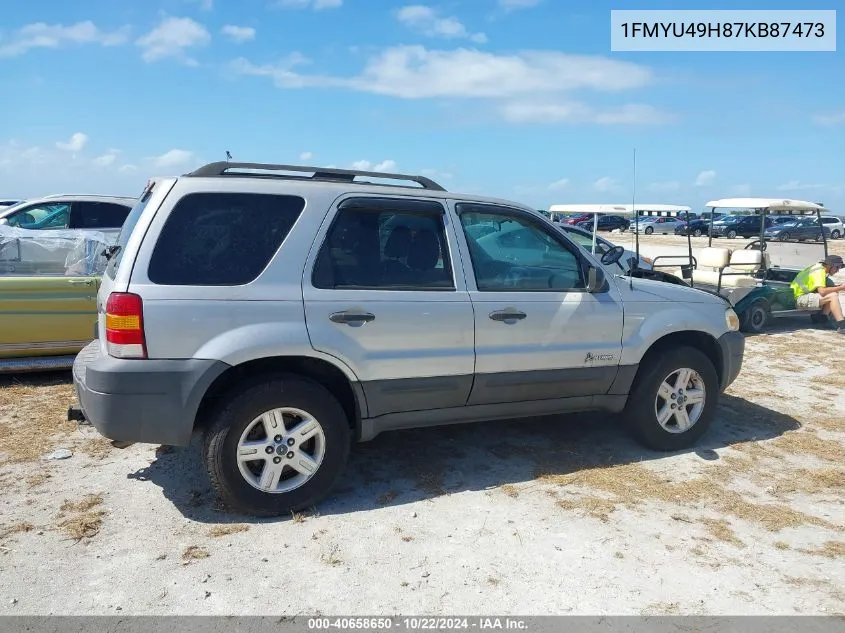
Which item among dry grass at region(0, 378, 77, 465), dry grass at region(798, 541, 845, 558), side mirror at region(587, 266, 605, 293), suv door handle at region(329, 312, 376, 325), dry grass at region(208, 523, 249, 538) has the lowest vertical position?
dry grass at region(798, 541, 845, 558)

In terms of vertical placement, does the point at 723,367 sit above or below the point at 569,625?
above

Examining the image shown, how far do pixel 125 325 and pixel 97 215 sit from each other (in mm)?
6490

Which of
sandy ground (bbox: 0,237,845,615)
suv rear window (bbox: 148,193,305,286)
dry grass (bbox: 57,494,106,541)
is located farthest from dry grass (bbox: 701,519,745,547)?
dry grass (bbox: 57,494,106,541)

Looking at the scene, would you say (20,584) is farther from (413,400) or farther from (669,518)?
(669,518)

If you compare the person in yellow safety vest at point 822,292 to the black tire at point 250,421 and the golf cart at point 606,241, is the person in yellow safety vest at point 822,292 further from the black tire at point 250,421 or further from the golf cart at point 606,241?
the black tire at point 250,421

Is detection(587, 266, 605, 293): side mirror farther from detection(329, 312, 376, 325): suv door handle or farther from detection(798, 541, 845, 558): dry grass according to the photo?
detection(798, 541, 845, 558): dry grass

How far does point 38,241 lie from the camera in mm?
7199

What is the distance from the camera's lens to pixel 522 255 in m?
4.76

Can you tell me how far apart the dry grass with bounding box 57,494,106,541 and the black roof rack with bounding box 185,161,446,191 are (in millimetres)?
2039

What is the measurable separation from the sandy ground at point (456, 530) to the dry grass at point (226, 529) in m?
0.01

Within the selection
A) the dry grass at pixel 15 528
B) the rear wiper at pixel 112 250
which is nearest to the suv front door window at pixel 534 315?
the rear wiper at pixel 112 250

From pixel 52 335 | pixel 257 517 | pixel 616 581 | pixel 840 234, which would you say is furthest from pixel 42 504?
pixel 840 234

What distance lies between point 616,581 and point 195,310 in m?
2.54

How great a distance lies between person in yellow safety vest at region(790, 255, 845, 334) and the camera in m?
10.5
